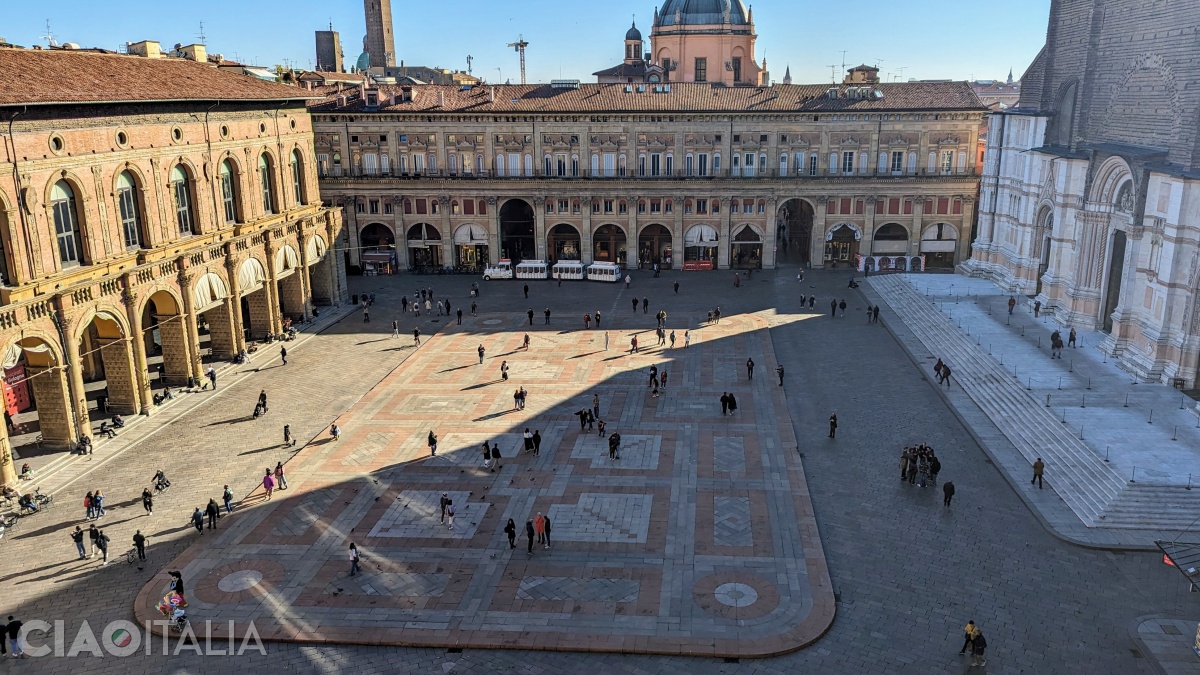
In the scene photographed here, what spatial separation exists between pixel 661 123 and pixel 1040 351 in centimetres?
3682

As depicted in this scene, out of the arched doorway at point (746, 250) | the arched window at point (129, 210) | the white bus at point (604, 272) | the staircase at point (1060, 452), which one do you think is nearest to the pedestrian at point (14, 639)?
the arched window at point (129, 210)

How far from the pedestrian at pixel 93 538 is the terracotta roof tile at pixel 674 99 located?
49.9 meters

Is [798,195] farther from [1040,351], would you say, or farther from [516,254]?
[1040,351]

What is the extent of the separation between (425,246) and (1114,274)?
51787 millimetres

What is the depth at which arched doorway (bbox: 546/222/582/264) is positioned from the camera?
75812 mm

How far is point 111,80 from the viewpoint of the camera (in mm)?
40594

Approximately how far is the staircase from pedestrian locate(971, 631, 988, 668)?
9944 mm

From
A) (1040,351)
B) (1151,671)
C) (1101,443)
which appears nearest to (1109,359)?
(1040,351)

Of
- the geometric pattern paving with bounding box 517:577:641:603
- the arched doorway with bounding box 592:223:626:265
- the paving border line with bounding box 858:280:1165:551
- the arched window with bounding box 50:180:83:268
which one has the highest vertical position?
the arched window with bounding box 50:180:83:268

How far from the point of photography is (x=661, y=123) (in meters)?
71.7

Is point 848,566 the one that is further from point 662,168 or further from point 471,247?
point 471,247

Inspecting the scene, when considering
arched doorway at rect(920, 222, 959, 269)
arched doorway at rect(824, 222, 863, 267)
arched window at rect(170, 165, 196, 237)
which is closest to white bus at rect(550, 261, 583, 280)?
arched doorway at rect(824, 222, 863, 267)

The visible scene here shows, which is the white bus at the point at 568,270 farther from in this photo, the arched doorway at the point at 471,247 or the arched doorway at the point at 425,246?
the arched doorway at the point at 425,246

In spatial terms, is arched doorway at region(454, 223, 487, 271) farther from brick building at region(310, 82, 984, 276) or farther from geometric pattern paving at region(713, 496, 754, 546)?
geometric pattern paving at region(713, 496, 754, 546)
